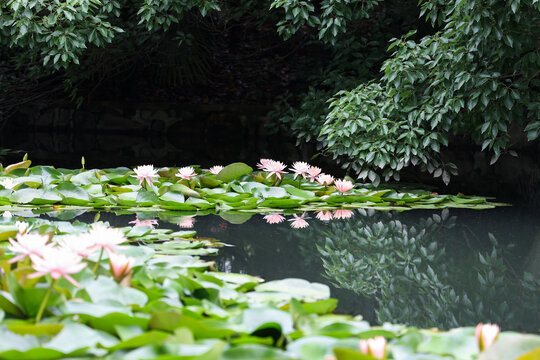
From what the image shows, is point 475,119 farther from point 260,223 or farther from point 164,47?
Result: point 164,47

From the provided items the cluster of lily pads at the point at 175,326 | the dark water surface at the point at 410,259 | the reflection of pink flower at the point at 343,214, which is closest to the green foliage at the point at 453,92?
the dark water surface at the point at 410,259

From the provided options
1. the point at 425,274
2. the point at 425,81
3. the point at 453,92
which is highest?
the point at 425,81

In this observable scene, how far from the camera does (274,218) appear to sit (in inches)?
100


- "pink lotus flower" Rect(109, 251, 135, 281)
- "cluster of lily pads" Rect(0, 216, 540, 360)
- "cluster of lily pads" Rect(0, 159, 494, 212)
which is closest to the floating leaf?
"cluster of lily pads" Rect(0, 159, 494, 212)

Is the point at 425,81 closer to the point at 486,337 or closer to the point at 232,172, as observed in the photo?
the point at 232,172

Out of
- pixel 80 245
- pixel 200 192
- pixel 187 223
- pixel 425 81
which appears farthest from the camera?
pixel 425 81

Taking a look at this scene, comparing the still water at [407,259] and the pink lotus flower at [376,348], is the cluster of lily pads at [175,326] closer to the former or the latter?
the pink lotus flower at [376,348]

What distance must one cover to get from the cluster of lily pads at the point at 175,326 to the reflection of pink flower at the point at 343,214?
1.34 m

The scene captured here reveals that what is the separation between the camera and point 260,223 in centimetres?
243

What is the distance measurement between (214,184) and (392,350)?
6.96 ft

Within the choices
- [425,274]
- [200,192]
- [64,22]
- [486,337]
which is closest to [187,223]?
[200,192]

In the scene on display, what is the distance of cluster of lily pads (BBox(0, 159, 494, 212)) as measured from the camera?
8.64 ft

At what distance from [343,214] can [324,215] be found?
9cm

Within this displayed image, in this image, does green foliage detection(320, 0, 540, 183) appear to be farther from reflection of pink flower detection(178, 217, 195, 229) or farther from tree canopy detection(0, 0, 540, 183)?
reflection of pink flower detection(178, 217, 195, 229)
